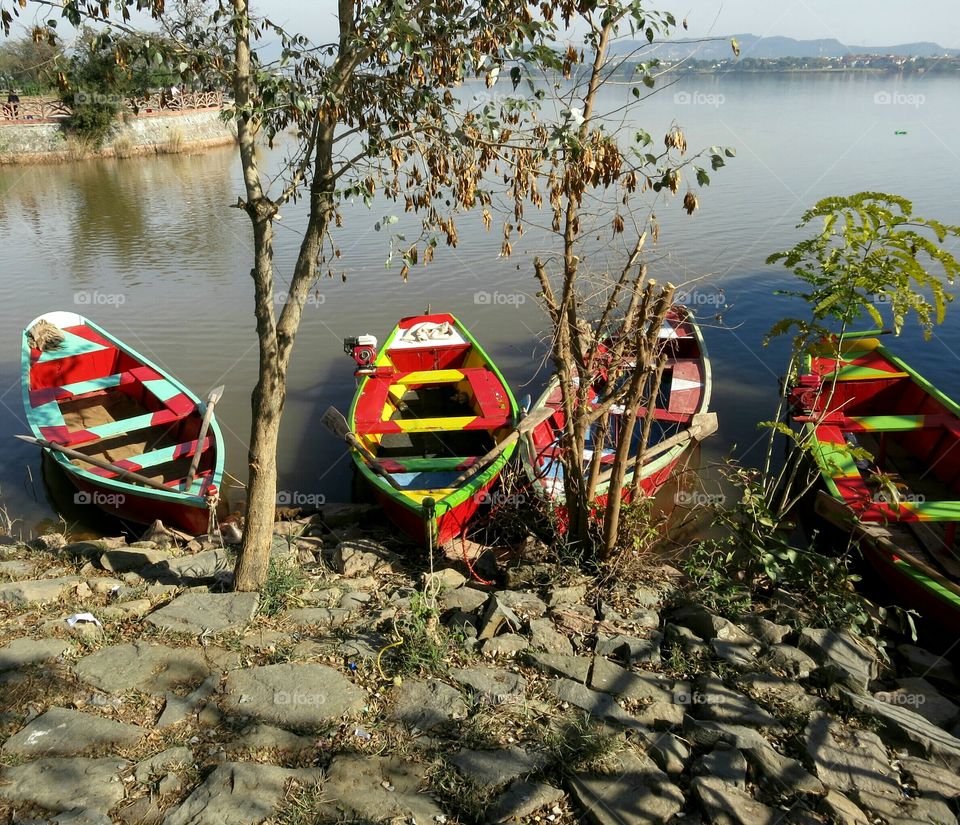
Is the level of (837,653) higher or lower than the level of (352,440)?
lower

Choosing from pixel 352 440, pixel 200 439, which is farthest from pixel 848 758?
pixel 200 439

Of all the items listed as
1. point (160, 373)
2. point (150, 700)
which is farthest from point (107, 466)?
point (150, 700)

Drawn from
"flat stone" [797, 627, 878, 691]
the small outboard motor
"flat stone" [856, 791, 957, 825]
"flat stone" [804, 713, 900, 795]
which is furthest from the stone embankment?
"flat stone" [856, 791, 957, 825]

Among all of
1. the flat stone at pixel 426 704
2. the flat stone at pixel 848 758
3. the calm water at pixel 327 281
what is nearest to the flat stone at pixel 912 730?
the flat stone at pixel 848 758

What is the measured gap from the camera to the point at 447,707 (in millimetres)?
4230

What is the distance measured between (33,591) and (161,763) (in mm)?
2449

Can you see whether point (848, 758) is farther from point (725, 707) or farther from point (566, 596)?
point (566, 596)

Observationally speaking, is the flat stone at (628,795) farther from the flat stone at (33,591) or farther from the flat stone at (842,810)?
the flat stone at (33,591)

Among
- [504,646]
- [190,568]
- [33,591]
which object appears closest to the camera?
[504,646]

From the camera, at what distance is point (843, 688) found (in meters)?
4.67

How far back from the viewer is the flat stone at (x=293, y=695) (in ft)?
13.4

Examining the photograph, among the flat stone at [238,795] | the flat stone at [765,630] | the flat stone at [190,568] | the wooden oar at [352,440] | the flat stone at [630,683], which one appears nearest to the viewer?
the flat stone at [238,795]

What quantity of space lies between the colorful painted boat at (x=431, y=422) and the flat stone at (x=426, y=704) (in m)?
2.23

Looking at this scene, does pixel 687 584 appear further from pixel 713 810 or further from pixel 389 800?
pixel 389 800
